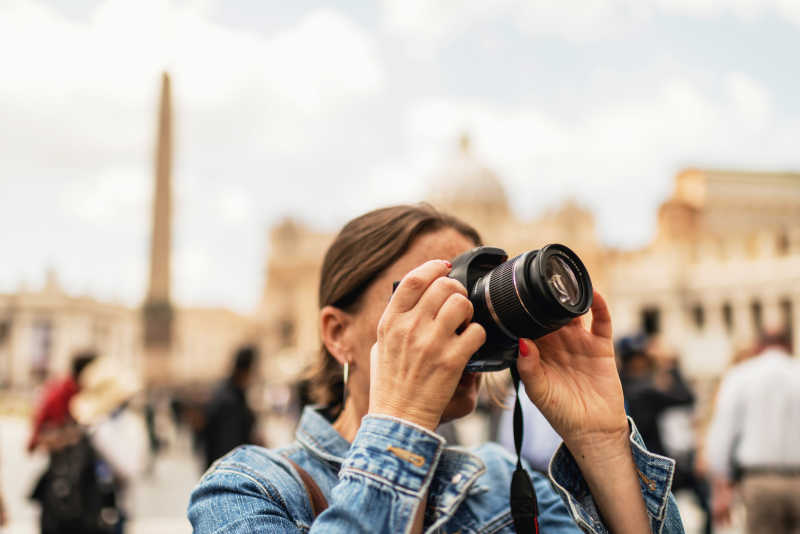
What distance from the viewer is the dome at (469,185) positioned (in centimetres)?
6869

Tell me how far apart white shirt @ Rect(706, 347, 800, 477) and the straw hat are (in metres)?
3.62

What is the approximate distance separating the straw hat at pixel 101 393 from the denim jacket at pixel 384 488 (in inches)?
136

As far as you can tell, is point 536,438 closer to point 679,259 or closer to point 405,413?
point 405,413

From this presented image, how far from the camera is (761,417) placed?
468 cm

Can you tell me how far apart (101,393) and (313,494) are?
378cm

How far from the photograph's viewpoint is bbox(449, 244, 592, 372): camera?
4.50 feet

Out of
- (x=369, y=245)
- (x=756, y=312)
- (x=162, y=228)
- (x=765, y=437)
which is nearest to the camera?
(x=369, y=245)

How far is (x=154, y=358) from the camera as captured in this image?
74.0 feet

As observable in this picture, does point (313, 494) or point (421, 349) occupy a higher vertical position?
point (421, 349)

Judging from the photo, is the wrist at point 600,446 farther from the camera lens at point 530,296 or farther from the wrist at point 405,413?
the wrist at point 405,413

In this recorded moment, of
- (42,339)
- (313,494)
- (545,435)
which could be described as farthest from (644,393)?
(42,339)

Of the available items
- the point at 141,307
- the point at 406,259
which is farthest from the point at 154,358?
the point at 406,259

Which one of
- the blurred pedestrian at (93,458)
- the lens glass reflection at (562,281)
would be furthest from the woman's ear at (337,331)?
the blurred pedestrian at (93,458)

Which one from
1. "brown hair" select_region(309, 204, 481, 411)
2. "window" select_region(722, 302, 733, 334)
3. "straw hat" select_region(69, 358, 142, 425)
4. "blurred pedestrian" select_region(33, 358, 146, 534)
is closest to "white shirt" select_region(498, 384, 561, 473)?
"blurred pedestrian" select_region(33, 358, 146, 534)
